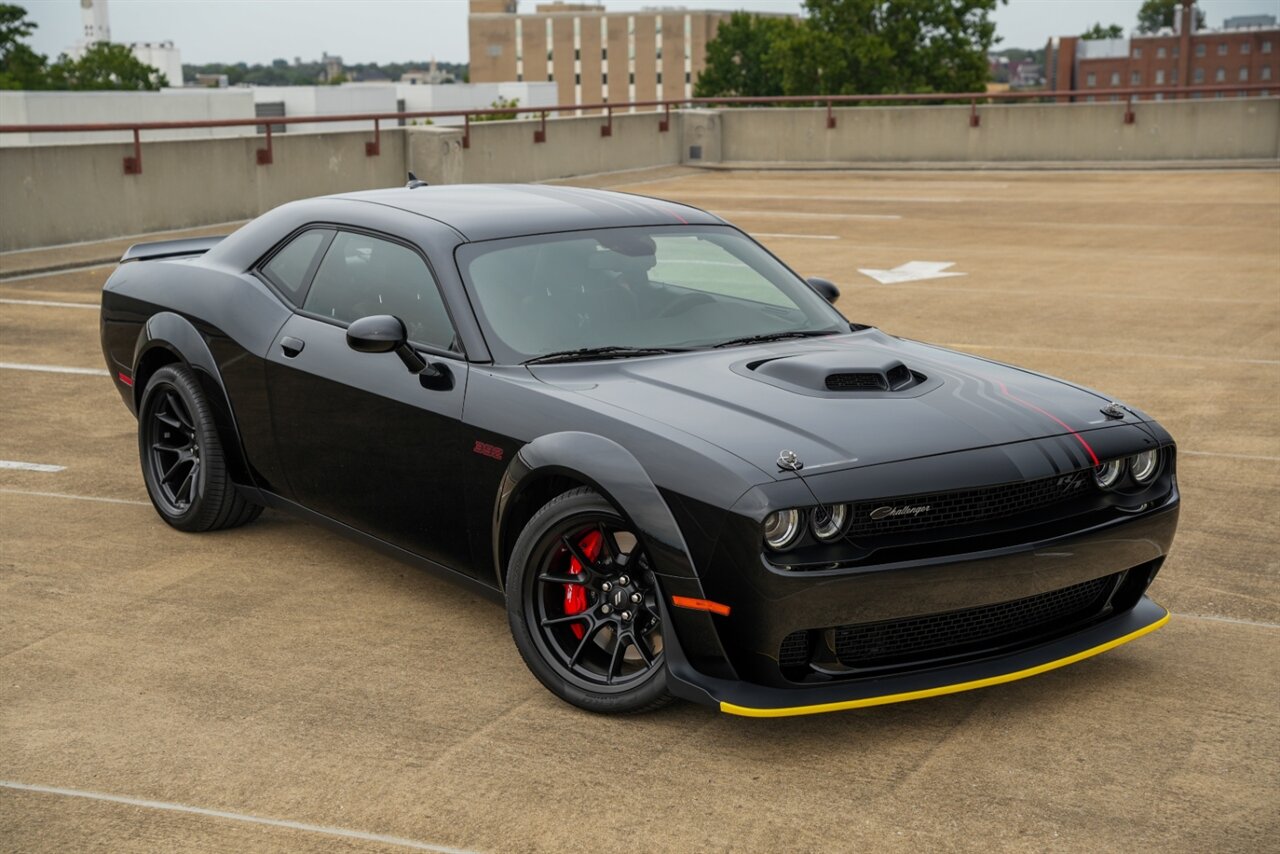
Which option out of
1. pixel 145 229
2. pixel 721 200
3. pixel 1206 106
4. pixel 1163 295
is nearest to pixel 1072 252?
pixel 1163 295

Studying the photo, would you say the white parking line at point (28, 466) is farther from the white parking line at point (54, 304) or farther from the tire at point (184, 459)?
the white parking line at point (54, 304)

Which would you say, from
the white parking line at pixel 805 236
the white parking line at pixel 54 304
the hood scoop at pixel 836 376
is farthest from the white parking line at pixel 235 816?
the white parking line at pixel 805 236

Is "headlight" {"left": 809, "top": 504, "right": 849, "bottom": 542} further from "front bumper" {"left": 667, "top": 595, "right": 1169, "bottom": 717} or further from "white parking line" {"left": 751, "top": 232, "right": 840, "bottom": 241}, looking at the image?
"white parking line" {"left": 751, "top": 232, "right": 840, "bottom": 241}

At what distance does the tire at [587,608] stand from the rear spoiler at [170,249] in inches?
124

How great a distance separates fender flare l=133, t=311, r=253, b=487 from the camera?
6.12 metres

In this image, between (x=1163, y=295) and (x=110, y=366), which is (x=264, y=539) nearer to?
(x=110, y=366)

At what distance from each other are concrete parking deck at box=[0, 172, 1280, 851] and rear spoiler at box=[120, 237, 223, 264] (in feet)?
3.56

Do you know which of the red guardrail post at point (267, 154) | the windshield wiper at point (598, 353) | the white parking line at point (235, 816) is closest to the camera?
the white parking line at point (235, 816)

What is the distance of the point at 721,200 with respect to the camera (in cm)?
2250

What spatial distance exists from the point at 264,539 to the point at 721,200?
662 inches

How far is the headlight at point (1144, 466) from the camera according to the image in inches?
181

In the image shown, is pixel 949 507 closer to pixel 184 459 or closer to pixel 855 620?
pixel 855 620

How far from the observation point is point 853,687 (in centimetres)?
414

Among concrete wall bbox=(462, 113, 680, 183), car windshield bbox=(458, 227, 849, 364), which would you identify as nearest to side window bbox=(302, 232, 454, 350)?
car windshield bbox=(458, 227, 849, 364)
